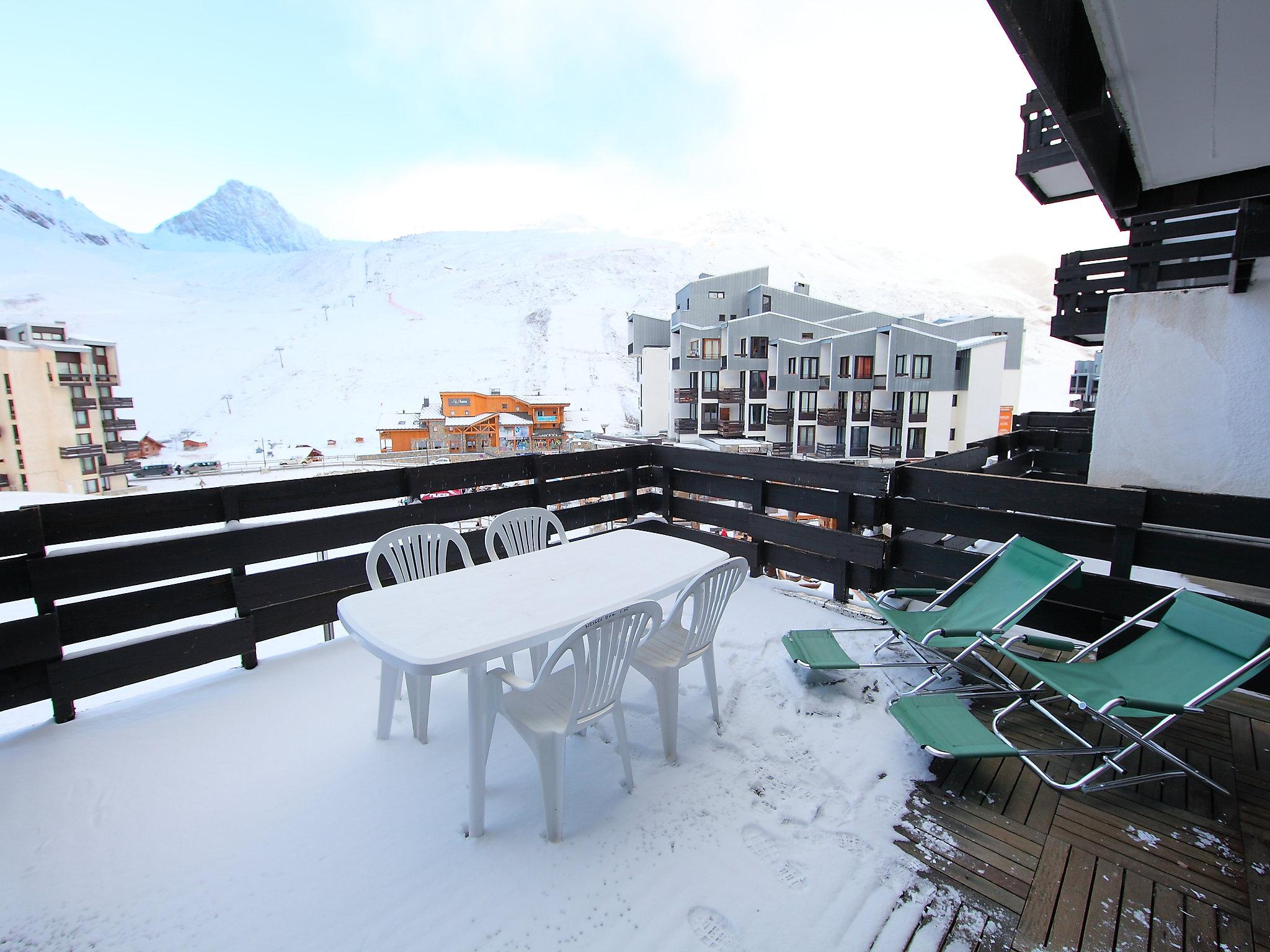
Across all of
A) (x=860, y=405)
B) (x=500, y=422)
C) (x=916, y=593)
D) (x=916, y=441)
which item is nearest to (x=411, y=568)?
(x=916, y=593)

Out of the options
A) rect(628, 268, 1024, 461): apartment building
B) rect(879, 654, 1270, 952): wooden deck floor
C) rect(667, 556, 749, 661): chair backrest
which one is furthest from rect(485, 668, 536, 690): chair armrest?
rect(628, 268, 1024, 461): apartment building

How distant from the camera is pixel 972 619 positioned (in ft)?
8.35

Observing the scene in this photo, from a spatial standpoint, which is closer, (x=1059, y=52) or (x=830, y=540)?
(x=1059, y=52)

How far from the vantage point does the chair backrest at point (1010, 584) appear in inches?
94.5

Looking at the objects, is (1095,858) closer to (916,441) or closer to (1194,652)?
(1194,652)

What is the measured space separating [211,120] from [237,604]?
60.4 ft

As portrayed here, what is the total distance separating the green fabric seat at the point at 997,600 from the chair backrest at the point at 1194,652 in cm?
34

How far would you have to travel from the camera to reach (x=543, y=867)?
164 cm

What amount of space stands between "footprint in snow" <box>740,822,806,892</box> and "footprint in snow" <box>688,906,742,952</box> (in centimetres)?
24

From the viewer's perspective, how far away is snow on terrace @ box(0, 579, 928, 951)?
57.1 inches

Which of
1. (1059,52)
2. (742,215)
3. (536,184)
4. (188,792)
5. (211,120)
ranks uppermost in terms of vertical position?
(742,215)

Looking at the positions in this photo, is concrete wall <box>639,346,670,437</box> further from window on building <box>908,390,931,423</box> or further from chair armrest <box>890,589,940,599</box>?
chair armrest <box>890,589,940,599</box>

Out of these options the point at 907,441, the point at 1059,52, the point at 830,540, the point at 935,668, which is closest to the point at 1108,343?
the point at 830,540

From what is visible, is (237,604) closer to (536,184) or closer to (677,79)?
(677,79)
